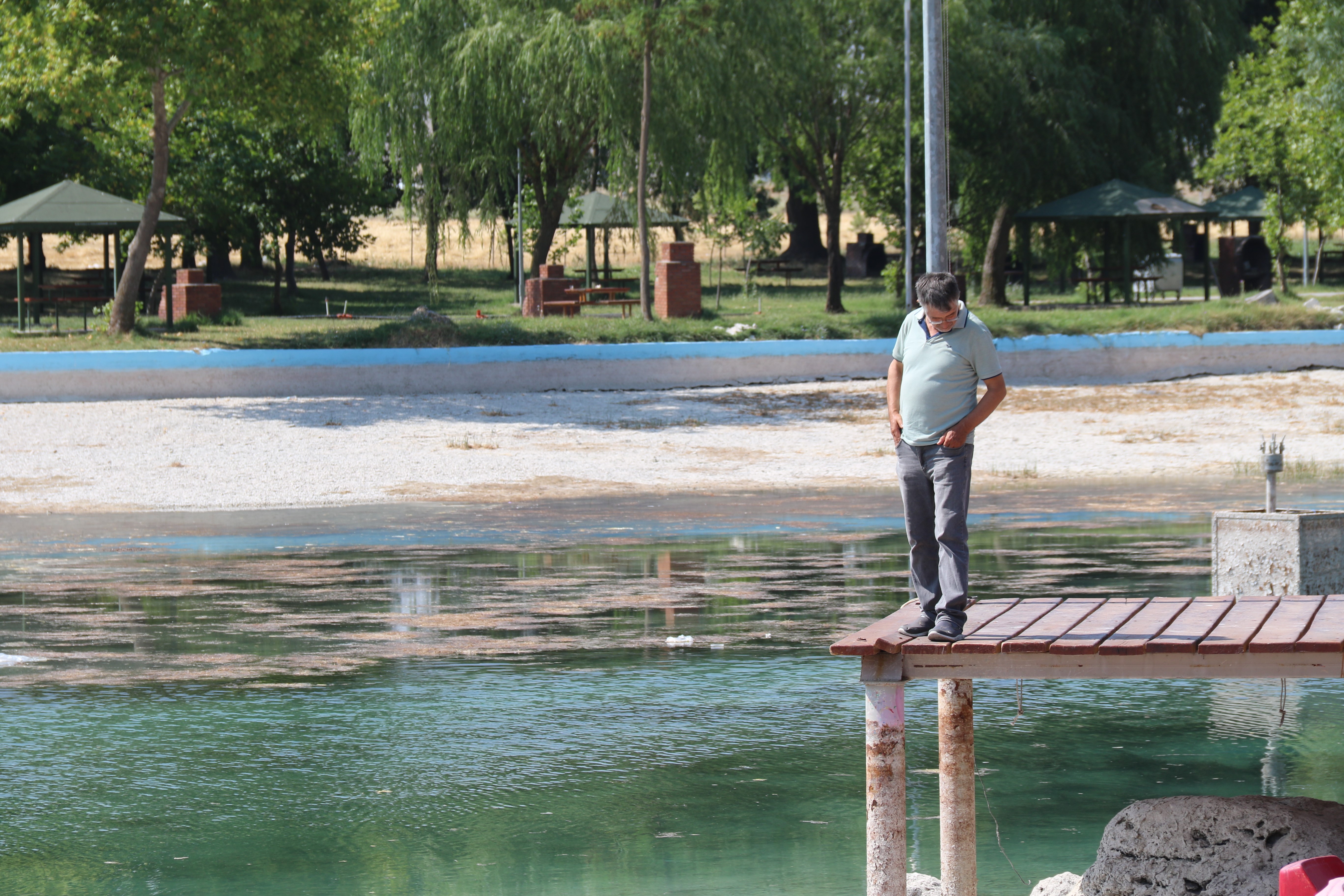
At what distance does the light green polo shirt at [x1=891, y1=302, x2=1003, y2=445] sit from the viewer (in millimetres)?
6172

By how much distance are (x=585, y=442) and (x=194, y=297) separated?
13095 millimetres

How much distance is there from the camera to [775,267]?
179 ft

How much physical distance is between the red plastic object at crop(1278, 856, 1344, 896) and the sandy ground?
15.0 m

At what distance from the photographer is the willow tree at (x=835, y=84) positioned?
33.7m

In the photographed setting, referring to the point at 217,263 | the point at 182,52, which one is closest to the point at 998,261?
the point at 182,52

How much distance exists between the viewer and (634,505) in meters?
18.2

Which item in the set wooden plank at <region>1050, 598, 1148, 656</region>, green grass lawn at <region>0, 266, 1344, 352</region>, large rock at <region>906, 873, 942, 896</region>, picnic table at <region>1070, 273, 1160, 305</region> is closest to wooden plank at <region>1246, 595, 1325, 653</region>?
wooden plank at <region>1050, 598, 1148, 656</region>

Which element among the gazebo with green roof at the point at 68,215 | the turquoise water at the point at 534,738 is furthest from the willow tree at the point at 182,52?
the turquoise water at the point at 534,738

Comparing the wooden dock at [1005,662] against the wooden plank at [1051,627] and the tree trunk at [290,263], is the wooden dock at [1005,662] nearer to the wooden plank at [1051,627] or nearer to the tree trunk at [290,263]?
the wooden plank at [1051,627]

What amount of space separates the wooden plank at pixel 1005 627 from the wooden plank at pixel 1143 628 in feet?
1.11

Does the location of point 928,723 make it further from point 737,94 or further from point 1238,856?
point 737,94

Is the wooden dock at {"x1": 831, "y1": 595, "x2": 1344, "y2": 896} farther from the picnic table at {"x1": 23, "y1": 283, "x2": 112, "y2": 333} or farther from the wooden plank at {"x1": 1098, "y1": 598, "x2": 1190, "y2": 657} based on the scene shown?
the picnic table at {"x1": 23, "y1": 283, "x2": 112, "y2": 333}

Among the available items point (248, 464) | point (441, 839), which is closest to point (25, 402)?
point (248, 464)

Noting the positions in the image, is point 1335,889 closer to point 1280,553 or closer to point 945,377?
point 945,377
